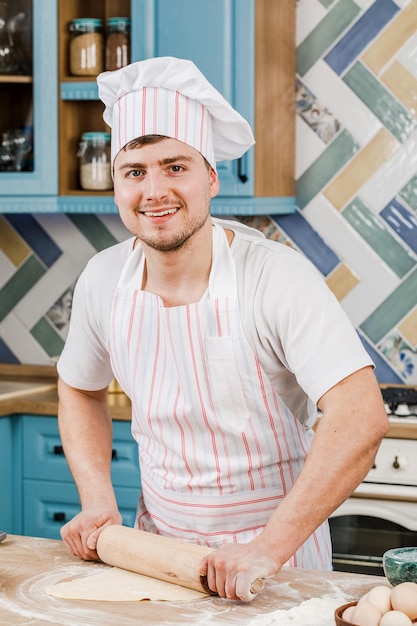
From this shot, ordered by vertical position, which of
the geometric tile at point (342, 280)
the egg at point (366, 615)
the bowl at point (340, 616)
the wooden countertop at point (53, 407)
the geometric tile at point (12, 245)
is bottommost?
the wooden countertop at point (53, 407)

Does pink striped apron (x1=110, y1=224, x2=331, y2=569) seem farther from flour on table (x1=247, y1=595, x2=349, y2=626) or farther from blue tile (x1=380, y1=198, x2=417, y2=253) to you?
blue tile (x1=380, y1=198, x2=417, y2=253)

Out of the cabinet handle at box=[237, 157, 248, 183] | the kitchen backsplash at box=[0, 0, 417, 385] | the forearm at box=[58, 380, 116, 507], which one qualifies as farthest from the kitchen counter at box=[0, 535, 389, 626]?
the kitchen backsplash at box=[0, 0, 417, 385]

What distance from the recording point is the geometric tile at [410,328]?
326 cm

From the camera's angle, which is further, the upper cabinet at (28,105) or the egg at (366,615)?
the upper cabinet at (28,105)

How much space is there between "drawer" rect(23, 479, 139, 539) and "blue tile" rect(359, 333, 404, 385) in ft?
3.33

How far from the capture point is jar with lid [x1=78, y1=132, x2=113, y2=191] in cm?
327

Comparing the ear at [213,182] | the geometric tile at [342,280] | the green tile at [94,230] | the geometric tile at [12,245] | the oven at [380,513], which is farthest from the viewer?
the geometric tile at [12,245]

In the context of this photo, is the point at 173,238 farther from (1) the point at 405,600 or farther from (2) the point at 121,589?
(1) the point at 405,600

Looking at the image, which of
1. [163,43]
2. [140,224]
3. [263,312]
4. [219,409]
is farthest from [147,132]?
[163,43]

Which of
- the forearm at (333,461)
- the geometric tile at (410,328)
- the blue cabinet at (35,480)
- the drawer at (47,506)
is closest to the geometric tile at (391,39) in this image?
the geometric tile at (410,328)

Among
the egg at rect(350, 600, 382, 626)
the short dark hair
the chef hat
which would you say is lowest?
the egg at rect(350, 600, 382, 626)

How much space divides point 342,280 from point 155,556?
1.87 m

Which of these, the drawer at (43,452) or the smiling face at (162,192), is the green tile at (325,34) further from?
the smiling face at (162,192)

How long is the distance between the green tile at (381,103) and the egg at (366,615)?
7.16ft
